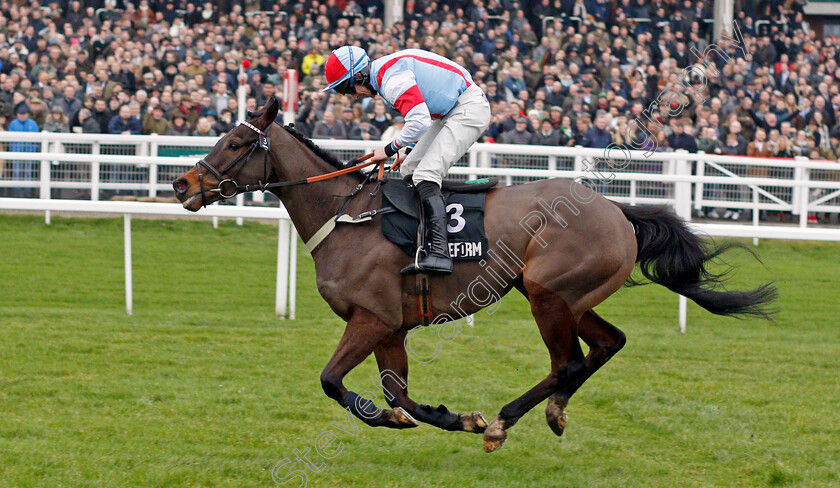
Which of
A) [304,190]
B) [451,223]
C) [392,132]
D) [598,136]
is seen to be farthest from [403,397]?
[598,136]

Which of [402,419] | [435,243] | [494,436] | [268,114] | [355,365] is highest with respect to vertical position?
[268,114]

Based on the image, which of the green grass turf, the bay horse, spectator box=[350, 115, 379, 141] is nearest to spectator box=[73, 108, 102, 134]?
the green grass turf

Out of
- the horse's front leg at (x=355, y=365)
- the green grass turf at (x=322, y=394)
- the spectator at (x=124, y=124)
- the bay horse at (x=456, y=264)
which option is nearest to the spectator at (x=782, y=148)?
the green grass turf at (x=322, y=394)

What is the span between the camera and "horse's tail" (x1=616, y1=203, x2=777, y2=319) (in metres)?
5.13

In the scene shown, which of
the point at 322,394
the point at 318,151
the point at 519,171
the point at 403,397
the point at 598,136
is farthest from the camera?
the point at 598,136

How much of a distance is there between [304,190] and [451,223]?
29.9 inches

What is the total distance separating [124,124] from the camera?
12.2 meters

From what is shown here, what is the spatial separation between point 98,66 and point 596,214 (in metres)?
10.0

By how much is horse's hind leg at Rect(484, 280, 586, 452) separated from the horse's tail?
600mm

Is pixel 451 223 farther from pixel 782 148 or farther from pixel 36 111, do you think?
pixel 782 148

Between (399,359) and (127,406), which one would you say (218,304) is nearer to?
(127,406)

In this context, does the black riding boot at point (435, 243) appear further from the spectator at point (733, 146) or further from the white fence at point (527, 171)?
the spectator at point (733, 146)

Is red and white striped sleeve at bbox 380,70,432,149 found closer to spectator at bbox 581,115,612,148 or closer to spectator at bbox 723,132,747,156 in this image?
spectator at bbox 581,115,612,148

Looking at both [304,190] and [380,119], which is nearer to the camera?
[304,190]
